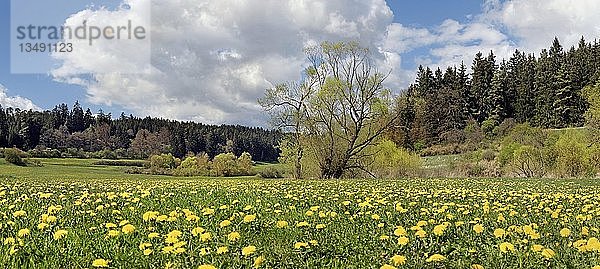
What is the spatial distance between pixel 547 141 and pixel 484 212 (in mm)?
40551

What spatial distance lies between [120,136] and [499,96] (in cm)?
8812

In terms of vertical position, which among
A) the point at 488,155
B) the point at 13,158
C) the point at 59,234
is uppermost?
the point at 13,158

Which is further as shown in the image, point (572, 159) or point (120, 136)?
point (120, 136)

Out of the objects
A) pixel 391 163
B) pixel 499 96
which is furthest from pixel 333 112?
pixel 499 96

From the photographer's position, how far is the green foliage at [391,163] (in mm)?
41156

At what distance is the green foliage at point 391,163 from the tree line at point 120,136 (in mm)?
58619

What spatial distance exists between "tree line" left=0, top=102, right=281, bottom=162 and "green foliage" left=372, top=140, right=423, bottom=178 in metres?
58.6

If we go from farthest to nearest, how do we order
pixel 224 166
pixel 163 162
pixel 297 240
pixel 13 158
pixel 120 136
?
pixel 120 136
pixel 163 162
pixel 13 158
pixel 224 166
pixel 297 240

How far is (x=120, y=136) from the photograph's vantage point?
12150cm

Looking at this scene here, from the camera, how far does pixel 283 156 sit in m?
39.3

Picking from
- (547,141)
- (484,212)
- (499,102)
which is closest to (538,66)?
(499,102)

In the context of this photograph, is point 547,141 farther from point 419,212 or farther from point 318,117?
point 419,212

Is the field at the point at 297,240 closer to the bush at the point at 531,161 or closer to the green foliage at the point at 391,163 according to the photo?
the green foliage at the point at 391,163

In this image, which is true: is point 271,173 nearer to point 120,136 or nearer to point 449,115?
point 449,115
